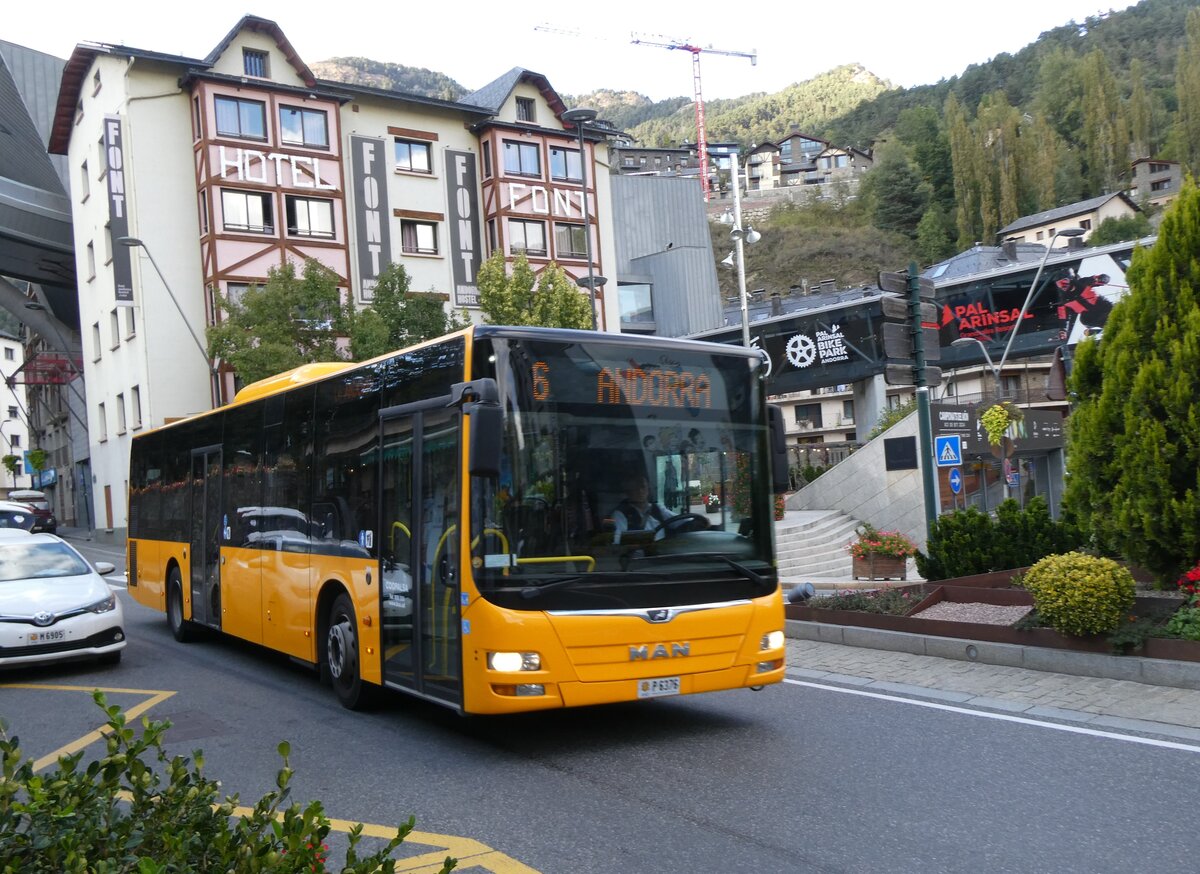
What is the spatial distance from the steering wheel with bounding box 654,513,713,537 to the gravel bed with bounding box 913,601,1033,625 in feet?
14.6

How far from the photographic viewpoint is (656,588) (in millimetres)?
7527

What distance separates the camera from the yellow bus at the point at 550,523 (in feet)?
23.7

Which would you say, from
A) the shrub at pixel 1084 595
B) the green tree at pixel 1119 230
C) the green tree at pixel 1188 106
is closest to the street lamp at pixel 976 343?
the shrub at pixel 1084 595

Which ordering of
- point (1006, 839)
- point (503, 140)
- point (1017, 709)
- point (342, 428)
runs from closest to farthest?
point (1006, 839) → point (1017, 709) → point (342, 428) → point (503, 140)

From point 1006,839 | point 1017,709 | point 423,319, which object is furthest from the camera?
point 423,319

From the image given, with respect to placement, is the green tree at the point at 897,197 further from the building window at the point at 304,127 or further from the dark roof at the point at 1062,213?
the building window at the point at 304,127

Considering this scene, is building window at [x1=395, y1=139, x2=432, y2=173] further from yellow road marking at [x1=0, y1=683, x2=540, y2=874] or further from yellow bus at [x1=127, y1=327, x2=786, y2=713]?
yellow road marking at [x1=0, y1=683, x2=540, y2=874]

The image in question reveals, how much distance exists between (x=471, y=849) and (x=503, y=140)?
4546 cm

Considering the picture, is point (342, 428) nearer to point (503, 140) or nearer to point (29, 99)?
point (503, 140)

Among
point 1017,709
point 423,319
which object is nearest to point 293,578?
point 1017,709

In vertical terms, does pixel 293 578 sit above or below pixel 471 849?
above

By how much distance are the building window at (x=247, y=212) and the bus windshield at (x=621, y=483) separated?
35.7 metres

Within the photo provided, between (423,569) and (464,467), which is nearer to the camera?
(464,467)

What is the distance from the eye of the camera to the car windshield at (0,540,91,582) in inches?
469
